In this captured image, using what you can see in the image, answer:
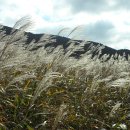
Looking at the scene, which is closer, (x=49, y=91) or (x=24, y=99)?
(x=24, y=99)

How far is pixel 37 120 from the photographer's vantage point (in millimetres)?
5879

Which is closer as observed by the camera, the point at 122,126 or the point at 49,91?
the point at 122,126

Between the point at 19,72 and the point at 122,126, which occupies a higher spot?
the point at 19,72

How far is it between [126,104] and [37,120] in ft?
9.34

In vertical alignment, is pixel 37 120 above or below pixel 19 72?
below

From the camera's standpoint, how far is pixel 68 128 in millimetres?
5891

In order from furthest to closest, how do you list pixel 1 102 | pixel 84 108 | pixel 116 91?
pixel 116 91 < pixel 84 108 < pixel 1 102

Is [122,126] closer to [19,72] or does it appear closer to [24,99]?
[24,99]

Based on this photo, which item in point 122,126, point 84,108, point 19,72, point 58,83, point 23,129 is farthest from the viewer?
point 58,83

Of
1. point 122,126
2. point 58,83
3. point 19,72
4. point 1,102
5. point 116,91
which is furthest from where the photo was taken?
point 116,91

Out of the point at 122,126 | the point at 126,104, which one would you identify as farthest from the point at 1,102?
the point at 126,104

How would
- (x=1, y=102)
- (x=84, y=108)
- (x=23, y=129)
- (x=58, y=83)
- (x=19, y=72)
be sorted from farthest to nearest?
(x=58, y=83) → (x=19, y=72) → (x=84, y=108) → (x=1, y=102) → (x=23, y=129)

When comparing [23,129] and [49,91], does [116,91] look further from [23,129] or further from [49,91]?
[23,129]

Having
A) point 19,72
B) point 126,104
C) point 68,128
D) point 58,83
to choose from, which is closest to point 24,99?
point 68,128
